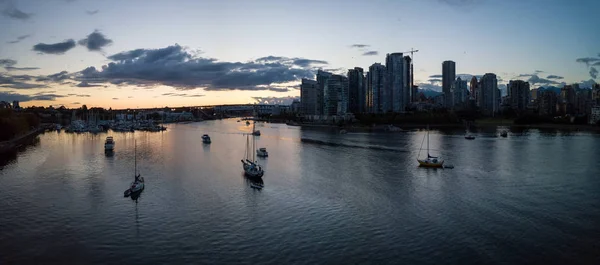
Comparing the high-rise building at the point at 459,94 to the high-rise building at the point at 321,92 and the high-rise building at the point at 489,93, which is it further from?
the high-rise building at the point at 321,92

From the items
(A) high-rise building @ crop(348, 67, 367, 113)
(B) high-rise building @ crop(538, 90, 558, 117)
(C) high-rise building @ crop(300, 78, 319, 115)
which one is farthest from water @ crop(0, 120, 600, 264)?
(C) high-rise building @ crop(300, 78, 319, 115)

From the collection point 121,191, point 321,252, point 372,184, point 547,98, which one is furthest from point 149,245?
point 547,98

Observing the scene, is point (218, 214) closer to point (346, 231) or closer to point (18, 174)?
point (346, 231)

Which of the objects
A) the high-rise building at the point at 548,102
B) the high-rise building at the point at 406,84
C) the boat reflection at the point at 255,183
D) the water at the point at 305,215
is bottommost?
the water at the point at 305,215

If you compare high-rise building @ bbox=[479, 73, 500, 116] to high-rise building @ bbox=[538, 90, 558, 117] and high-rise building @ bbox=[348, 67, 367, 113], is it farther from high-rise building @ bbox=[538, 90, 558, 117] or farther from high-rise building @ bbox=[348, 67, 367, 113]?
high-rise building @ bbox=[348, 67, 367, 113]

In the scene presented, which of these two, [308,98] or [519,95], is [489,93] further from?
[308,98]

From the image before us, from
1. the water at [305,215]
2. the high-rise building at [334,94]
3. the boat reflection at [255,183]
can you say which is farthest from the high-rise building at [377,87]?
the boat reflection at [255,183]

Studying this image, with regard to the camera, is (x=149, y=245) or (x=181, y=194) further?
(x=181, y=194)
